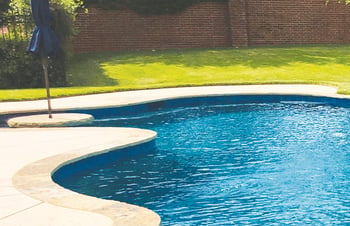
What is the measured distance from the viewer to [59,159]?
20.5 ft

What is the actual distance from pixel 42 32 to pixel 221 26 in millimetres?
15005

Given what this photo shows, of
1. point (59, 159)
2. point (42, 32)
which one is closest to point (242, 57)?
point (42, 32)

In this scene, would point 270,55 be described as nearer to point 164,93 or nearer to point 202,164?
point 164,93

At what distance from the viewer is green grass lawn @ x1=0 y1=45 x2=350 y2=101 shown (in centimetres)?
1427

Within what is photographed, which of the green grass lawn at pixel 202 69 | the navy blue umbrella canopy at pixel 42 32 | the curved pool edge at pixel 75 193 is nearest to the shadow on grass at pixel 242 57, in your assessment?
the green grass lawn at pixel 202 69

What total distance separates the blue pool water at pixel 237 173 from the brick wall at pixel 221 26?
11.8 metres

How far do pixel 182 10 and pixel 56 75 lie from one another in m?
9.55

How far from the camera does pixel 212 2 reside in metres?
22.9

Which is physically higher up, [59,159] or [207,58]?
[207,58]

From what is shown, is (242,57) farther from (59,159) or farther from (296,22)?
(59,159)

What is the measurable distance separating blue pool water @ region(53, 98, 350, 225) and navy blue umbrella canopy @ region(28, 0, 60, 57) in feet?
7.40

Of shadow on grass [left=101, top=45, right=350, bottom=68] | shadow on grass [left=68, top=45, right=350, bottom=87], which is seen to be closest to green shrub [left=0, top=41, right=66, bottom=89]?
shadow on grass [left=68, top=45, right=350, bottom=87]

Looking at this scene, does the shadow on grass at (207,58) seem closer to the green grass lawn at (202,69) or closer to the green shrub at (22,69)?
the green grass lawn at (202,69)

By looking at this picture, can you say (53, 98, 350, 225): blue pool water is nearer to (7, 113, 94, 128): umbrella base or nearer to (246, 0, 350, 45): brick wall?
(7, 113, 94, 128): umbrella base
